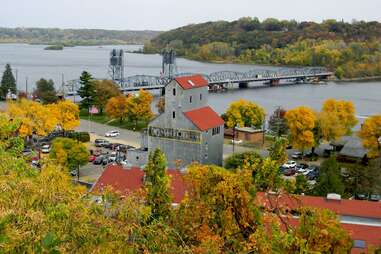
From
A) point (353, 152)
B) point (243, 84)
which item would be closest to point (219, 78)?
point (243, 84)

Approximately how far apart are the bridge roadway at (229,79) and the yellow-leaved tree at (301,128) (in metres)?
11.5

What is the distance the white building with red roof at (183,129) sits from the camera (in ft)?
35.1

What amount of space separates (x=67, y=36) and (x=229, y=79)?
83.0 meters

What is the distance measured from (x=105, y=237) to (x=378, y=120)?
35.4 ft

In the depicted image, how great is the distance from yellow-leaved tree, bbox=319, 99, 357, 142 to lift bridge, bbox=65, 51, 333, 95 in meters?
10.8

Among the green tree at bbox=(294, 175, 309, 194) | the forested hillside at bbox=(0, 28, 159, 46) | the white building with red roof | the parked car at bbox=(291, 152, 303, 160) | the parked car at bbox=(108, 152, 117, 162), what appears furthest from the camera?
the forested hillside at bbox=(0, 28, 159, 46)

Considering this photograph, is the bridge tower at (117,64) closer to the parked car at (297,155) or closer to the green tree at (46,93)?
the green tree at (46,93)

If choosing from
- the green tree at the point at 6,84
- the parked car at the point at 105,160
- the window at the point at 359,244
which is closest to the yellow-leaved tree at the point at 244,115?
the parked car at the point at 105,160

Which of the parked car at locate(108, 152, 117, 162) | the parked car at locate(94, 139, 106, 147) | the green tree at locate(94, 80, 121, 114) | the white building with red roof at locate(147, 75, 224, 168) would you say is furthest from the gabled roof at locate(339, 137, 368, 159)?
the green tree at locate(94, 80, 121, 114)

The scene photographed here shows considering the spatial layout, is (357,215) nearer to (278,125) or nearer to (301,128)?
(301,128)

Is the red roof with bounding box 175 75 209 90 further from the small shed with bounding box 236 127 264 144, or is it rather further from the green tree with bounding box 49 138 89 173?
the small shed with bounding box 236 127 264 144

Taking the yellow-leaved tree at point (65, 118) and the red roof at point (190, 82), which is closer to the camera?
the red roof at point (190, 82)

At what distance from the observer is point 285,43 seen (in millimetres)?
52219

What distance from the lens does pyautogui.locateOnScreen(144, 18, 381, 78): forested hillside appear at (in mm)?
41594
